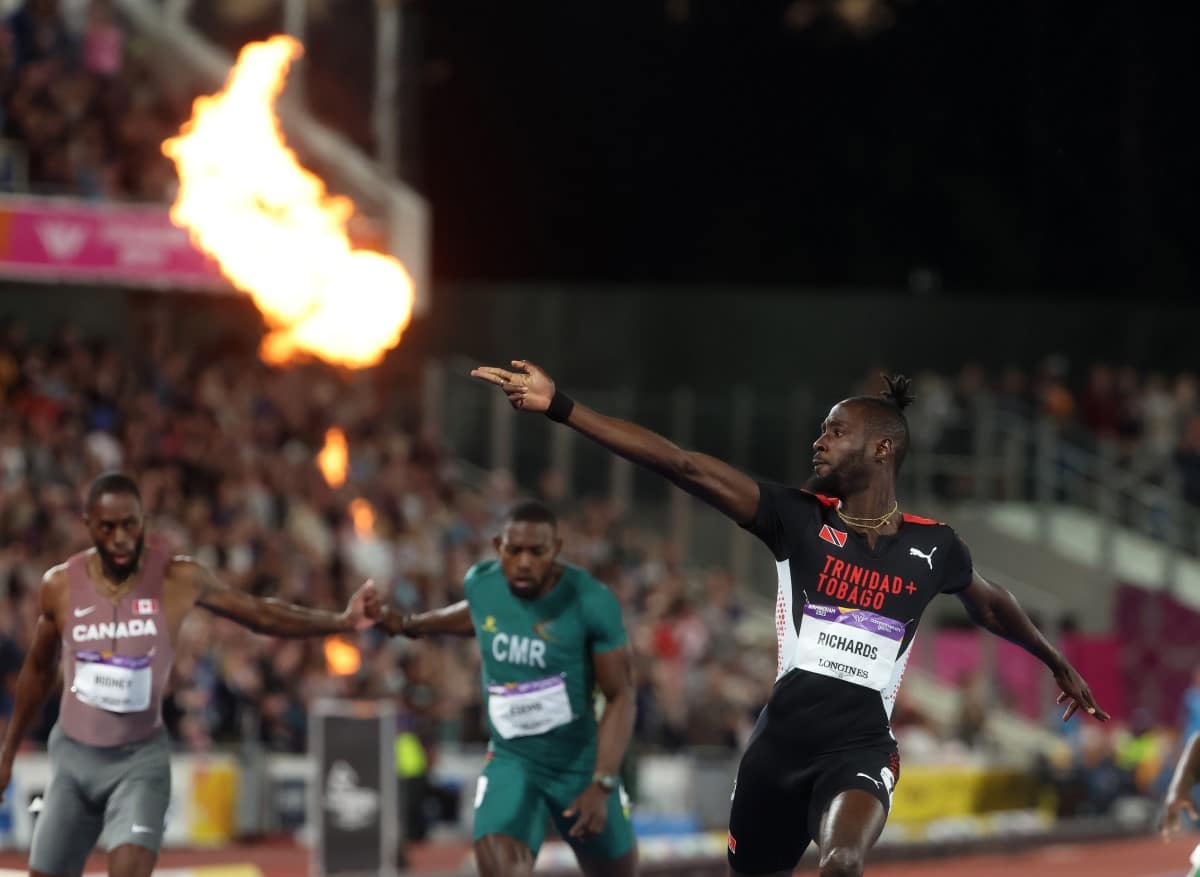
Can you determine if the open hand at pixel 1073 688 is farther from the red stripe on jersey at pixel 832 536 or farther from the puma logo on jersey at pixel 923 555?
the red stripe on jersey at pixel 832 536

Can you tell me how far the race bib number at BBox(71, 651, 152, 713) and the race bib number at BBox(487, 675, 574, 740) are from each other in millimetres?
1639

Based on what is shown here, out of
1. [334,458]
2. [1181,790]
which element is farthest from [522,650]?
[334,458]

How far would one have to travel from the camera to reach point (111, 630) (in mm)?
9195

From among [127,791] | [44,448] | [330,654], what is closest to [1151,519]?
[330,654]

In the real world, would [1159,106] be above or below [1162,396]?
above

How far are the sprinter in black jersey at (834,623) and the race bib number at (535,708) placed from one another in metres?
1.48

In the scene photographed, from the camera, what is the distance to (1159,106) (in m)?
34.7

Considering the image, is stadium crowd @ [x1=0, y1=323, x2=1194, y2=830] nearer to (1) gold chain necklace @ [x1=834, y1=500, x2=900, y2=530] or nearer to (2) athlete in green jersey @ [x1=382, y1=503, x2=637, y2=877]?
(2) athlete in green jersey @ [x1=382, y1=503, x2=637, y2=877]

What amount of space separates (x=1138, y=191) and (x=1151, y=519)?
869 cm

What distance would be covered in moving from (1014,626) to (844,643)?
900 millimetres

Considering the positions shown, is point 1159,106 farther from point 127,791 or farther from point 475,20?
point 127,791

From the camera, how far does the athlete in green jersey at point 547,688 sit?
9.55 metres

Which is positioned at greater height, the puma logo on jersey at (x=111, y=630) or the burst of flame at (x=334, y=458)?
the burst of flame at (x=334, y=458)

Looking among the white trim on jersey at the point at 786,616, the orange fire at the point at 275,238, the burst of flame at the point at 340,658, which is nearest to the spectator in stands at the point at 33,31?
the orange fire at the point at 275,238
